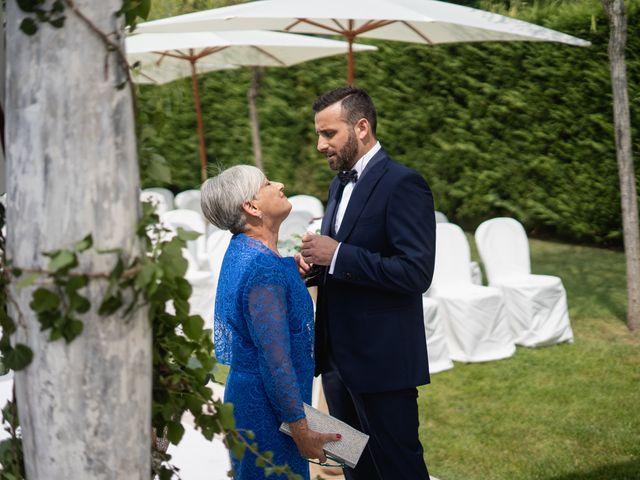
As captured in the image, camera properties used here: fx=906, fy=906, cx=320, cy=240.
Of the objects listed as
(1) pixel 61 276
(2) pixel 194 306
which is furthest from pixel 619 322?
(1) pixel 61 276

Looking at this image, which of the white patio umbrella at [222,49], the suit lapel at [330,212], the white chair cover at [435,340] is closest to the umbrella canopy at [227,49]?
the white patio umbrella at [222,49]

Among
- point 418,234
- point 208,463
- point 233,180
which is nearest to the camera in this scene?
point 233,180

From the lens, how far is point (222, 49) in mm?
10695

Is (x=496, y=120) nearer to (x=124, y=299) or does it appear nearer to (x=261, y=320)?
(x=261, y=320)

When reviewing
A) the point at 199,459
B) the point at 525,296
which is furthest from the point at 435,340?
the point at 199,459

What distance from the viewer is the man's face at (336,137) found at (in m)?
3.33

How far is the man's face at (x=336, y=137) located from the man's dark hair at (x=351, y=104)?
21 mm

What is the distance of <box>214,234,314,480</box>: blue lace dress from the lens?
2.78 m

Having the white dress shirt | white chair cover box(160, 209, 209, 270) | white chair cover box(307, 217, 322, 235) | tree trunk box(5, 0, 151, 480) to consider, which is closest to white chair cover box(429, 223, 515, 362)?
white chair cover box(307, 217, 322, 235)

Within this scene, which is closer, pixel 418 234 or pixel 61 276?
pixel 61 276

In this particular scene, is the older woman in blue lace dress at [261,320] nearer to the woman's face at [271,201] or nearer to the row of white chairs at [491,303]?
the woman's face at [271,201]

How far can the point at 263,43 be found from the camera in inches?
362

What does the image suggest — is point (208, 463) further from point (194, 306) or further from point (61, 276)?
point (194, 306)

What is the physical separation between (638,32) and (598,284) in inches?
111
